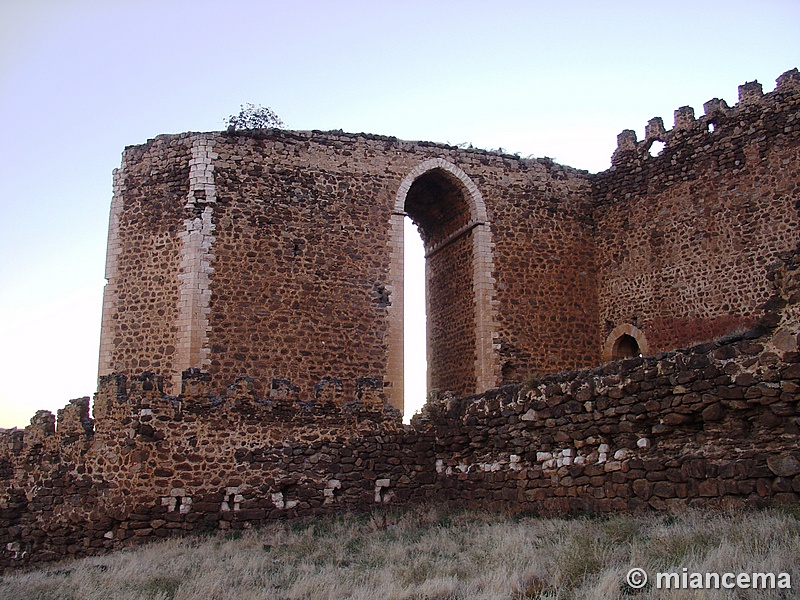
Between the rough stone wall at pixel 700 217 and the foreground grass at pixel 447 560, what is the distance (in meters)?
7.55

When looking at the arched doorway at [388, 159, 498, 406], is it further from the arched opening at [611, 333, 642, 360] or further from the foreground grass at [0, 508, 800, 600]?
the foreground grass at [0, 508, 800, 600]

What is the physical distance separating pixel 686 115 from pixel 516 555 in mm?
11580

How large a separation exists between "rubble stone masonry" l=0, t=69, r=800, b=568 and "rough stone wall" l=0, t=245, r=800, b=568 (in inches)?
1.0

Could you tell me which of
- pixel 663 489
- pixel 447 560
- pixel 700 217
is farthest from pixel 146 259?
pixel 663 489

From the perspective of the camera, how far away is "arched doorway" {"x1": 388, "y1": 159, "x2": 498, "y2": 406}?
15.6 m

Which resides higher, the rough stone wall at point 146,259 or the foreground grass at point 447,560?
the rough stone wall at point 146,259

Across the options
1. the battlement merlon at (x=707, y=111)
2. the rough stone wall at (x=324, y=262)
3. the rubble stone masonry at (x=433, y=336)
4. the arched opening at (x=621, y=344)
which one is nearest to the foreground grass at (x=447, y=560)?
the rubble stone masonry at (x=433, y=336)

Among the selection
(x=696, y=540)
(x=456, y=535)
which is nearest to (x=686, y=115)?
(x=456, y=535)

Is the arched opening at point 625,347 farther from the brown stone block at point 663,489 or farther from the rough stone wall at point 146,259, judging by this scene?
the brown stone block at point 663,489

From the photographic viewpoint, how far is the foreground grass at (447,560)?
17.0 feet

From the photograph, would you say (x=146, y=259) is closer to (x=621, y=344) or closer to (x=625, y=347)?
(x=621, y=344)

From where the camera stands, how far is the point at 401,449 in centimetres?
1073

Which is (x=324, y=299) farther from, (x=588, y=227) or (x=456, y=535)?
(x=456, y=535)

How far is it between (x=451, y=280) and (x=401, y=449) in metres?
6.91
